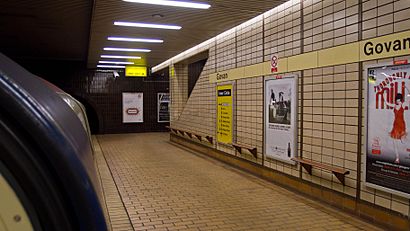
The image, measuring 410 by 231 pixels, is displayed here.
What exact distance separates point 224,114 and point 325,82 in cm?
328

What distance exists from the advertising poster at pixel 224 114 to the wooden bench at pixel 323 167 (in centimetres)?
248

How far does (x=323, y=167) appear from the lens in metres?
4.50

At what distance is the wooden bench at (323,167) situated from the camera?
167 inches

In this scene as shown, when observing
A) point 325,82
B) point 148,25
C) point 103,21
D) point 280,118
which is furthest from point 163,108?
point 325,82

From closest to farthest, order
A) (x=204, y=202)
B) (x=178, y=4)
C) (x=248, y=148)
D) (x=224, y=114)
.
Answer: (x=204, y=202) → (x=178, y=4) → (x=248, y=148) → (x=224, y=114)

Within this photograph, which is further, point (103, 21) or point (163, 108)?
point (163, 108)

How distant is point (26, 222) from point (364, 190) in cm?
410

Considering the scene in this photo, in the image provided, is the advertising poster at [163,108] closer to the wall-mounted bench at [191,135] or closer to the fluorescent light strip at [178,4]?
the wall-mounted bench at [191,135]

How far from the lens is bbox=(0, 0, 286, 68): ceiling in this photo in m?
5.35

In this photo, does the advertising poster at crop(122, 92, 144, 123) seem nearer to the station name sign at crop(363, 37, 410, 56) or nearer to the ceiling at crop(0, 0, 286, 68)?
the ceiling at crop(0, 0, 286, 68)

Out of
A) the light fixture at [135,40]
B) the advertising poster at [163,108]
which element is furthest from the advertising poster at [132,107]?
the light fixture at [135,40]

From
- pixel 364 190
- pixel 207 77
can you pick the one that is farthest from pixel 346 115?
pixel 207 77

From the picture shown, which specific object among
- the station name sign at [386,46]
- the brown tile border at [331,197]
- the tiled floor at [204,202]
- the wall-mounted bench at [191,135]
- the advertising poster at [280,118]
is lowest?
the tiled floor at [204,202]

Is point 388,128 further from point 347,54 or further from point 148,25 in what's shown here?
point 148,25
